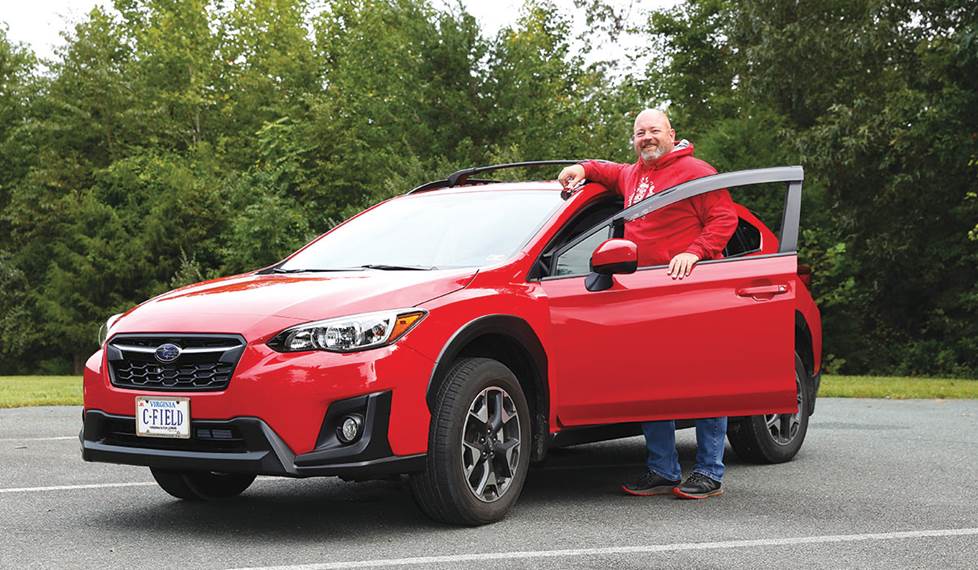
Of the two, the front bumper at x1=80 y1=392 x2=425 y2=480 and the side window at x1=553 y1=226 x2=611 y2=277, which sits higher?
the side window at x1=553 y1=226 x2=611 y2=277

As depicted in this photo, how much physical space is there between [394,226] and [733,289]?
192 cm

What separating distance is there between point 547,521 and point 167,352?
6.52 ft

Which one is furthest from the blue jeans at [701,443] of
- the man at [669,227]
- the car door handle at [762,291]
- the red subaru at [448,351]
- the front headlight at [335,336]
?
the front headlight at [335,336]

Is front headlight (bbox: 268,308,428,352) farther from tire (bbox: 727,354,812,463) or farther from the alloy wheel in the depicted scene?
tire (bbox: 727,354,812,463)

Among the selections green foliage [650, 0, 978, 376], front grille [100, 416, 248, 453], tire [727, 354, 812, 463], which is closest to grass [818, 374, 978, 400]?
tire [727, 354, 812, 463]

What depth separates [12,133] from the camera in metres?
42.9

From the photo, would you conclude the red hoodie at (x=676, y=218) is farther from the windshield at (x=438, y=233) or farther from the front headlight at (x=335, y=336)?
the front headlight at (x=335, y=336)

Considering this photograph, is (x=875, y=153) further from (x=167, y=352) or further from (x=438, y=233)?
(x=167, y=352)

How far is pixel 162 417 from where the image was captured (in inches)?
209

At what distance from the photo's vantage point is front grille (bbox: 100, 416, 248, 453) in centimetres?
520

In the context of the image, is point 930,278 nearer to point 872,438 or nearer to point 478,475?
point 872,438

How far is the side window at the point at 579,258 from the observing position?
6.25 meters

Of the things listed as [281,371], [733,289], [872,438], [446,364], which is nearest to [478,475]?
[446,364]

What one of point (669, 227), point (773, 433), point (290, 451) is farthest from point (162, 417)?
point (773, 433)
